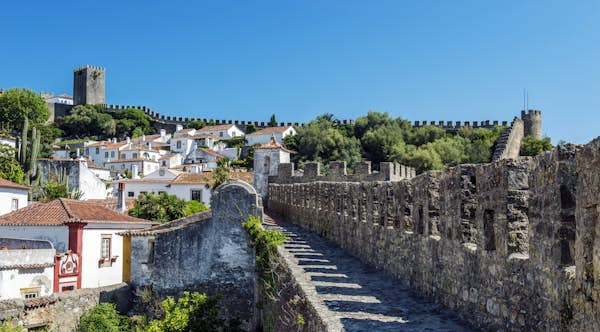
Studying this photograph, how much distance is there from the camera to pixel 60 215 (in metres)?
28.5

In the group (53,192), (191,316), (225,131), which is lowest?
(191,316)

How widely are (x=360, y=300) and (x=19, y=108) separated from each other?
85.3 meters

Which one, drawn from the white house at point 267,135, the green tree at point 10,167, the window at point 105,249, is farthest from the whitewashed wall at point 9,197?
the white house at point 267,135

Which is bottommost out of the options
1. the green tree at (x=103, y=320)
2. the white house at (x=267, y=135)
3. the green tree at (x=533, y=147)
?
the green tree at (x=103, y=320)

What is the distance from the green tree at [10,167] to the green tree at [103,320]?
91.9 feet

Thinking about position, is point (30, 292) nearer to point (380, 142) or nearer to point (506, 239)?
point (506, 239)

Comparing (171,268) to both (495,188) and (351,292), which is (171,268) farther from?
(495,188)

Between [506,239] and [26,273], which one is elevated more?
[506,239]

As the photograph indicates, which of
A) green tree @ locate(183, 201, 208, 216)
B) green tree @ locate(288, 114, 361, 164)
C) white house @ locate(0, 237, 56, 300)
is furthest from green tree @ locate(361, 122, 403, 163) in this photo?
white house @ locate(0, 237, 56, 300)

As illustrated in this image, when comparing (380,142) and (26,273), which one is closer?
(26,273)

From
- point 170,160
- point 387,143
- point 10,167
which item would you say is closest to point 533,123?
point 387,143

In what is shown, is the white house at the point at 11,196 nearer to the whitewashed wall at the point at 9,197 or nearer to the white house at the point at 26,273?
the whitewashed wall at the point at 9,197

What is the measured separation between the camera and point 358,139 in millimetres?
72625

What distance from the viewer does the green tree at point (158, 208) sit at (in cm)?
3656
